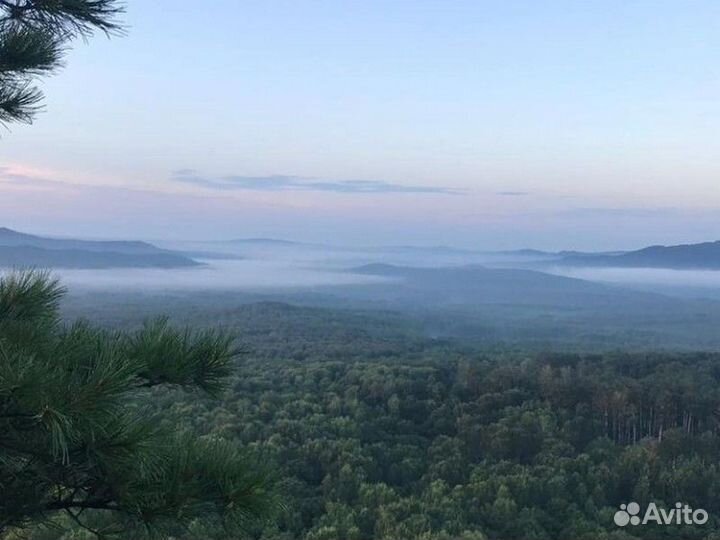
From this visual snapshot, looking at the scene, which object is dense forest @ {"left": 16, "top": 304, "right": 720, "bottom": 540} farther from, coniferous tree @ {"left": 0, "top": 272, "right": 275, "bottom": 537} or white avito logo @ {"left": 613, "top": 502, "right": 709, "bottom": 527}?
coniferous tree @ {"left": 0, "top": 272, "right": 275, "bottom": 537}

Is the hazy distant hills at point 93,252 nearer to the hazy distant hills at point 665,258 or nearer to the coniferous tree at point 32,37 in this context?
the coniferous tree at point 32,37

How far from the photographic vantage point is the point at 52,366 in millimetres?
1726

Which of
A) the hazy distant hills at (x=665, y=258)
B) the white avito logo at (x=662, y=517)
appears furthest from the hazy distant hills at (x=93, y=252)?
the hazy distant hills at (x=665, y=258)

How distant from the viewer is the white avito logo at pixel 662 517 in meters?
8.35

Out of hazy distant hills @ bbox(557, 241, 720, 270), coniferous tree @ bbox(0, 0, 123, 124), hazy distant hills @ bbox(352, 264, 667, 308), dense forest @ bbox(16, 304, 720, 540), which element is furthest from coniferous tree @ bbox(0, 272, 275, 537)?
hazy distant hills @ bbox(557, 241, 720, 270)

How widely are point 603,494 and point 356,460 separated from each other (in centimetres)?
414

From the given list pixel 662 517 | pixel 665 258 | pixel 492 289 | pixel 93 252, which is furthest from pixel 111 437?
pixel 665 258

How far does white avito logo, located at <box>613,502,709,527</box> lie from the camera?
835 cm

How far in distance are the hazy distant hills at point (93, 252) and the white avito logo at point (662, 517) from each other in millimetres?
49830

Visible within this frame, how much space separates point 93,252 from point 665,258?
4546 inches

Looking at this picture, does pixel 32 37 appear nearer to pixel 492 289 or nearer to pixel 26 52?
pixel 26 52

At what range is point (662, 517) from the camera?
8633mm

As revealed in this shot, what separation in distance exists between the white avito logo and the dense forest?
0.13m

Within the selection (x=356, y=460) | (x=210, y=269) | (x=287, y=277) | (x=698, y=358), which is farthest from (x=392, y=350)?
(x=287, y=277)
